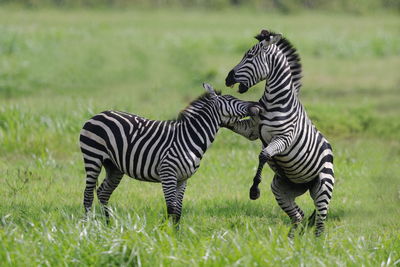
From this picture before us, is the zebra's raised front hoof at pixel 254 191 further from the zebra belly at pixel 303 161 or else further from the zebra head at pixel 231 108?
the zebra head at pixel 231 108

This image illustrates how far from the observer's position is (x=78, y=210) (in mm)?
8711

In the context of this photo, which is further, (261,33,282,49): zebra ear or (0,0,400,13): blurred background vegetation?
(0,0,400,13): blurred background vegetation

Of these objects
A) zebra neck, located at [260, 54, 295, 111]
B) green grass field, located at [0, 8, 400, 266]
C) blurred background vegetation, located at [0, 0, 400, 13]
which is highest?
blurred background vegetation, located at [0, 0, 400, 13]

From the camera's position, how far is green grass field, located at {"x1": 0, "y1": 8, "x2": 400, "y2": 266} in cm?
673

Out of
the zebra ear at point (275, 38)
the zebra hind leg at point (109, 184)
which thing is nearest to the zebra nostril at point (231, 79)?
the zebra ear at point (275, 38)

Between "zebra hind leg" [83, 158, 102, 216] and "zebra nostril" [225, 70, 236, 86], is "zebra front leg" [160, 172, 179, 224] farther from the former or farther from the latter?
"zebra nostril" [225, 70, 236, 86]

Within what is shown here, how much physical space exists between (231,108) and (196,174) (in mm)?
3706

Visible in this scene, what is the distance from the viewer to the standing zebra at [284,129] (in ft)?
25.7

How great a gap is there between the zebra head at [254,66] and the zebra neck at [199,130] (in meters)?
0.45

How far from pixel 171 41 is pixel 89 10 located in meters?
20.6

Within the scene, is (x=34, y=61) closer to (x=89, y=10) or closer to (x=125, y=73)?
(x=125, y=73)

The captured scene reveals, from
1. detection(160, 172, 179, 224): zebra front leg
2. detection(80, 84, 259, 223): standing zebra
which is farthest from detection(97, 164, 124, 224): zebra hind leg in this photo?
detection(160, 172, 179, 224): zebra front leg

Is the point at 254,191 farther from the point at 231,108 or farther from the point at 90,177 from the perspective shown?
the point at 90,177

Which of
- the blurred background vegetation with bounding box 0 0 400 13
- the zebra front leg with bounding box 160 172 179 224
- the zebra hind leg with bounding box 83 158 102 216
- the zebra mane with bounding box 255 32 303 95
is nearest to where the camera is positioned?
the zebra front leg with bounding box 160 172 179 224
